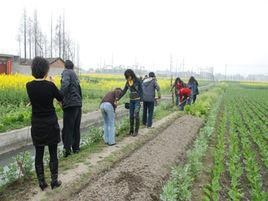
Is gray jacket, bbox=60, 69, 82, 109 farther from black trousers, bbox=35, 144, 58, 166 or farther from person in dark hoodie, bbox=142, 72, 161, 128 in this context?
person in dark hoodie, bbox=142, 72, 161, 128

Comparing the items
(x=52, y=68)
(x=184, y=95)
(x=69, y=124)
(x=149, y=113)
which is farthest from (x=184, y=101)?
(x=52, y=68)

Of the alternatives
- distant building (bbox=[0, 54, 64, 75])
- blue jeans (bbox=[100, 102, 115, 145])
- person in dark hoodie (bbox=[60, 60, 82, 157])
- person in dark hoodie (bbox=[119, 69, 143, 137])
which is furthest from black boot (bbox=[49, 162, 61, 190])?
distant building (bbox=[0, 54, 64, 75])

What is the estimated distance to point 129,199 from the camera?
4.94 metres

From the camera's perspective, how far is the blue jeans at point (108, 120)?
25.8 ft

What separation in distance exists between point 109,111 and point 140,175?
236 cm

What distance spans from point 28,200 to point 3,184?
3.49 feet

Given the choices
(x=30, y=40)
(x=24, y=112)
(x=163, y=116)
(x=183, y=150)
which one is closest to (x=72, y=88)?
(x=183, y=150)

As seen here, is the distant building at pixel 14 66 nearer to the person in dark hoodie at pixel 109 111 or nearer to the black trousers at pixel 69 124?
the person in dark hoodie at pixel 109 111

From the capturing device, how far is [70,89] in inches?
269

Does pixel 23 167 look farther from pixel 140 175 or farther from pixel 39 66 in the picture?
pixel 140 175

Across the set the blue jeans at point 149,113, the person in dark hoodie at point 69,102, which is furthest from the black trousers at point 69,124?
the blue jeans at point 149,113

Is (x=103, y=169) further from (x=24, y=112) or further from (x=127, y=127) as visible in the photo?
(x=24, y=112)

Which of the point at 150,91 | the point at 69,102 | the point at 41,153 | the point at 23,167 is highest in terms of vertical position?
the point at 150,91

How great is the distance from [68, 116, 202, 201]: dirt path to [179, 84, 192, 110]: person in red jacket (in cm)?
696
